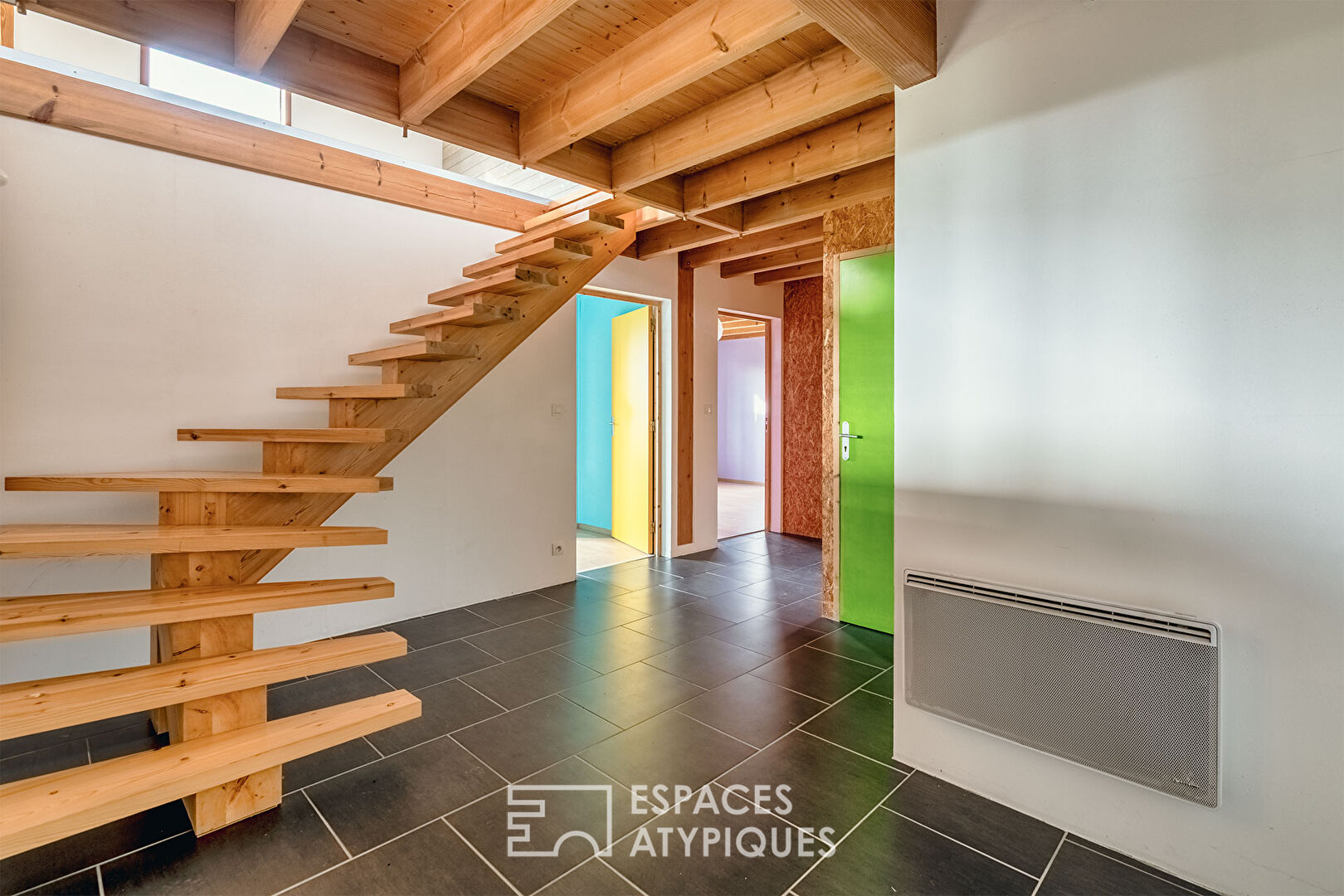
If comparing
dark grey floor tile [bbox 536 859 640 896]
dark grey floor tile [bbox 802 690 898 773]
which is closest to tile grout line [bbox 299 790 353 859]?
dark grey floor tile [bbox 536 859 640 896]

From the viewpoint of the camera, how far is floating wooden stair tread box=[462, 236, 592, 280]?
2838mm

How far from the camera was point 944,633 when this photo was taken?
1958 millimetres

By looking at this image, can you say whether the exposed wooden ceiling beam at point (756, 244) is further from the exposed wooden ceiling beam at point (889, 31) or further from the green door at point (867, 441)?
the exposed wooden ceiling beam at point (889, 31)

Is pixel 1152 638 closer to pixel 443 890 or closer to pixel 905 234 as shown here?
pixel 905 234


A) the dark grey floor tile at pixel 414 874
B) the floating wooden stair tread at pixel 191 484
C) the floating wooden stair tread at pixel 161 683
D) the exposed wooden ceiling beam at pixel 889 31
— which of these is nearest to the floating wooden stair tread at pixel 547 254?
the floating wooden stair tread at pixel 191 484

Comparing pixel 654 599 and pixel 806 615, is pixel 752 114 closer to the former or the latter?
pixel 806 615

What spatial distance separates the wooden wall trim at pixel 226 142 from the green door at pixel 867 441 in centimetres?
220

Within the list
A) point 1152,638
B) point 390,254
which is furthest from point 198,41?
point 1152,638

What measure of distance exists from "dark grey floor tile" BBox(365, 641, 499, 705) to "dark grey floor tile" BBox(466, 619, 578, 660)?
6 centimetres

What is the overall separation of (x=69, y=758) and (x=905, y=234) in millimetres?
3392

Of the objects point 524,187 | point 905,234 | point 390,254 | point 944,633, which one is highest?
point 524,187

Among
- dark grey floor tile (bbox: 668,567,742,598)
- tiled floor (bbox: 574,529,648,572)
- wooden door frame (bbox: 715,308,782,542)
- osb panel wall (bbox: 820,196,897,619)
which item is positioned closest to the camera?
osb panel wall (bbox: 820,196,897,619)

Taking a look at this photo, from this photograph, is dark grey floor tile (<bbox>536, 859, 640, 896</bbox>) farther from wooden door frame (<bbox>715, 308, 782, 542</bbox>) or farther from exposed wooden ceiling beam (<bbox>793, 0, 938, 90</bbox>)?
wooden door frame (<bbox>715, 308, 782, 542</bbox>)

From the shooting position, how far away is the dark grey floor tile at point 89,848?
5.21 ft
